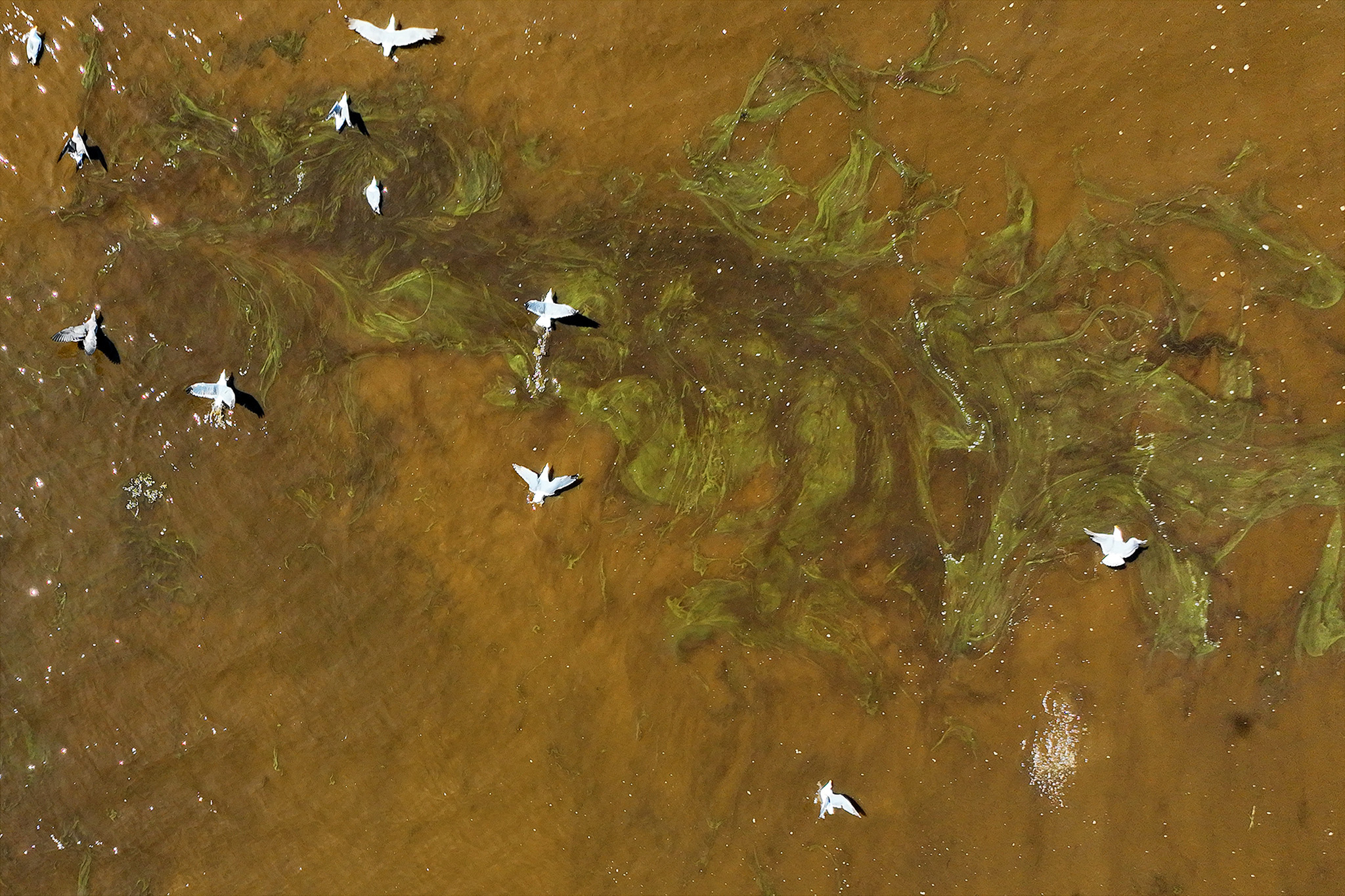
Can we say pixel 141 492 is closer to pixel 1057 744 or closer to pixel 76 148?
pixel 76 148

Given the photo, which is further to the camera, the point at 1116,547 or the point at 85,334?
the point at 85,334

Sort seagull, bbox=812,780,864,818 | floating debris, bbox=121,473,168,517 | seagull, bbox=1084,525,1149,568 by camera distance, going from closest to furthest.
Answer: seagull, bbox=1084,525,1149,568
seagull, bbox=812,780,864,818
floating debris, bbox=121,473,168,517

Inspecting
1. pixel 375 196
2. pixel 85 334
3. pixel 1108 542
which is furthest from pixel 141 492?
pixel 1108 542

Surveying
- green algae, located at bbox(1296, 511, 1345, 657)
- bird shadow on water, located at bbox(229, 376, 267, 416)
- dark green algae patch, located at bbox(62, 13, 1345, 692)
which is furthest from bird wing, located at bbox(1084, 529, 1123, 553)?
bird shadow on water, located at bbox(229, 376, 267, 416)

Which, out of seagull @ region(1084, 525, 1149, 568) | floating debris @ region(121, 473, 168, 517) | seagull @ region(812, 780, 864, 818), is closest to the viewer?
seagull @ region(1084, 525, 1149, 568)

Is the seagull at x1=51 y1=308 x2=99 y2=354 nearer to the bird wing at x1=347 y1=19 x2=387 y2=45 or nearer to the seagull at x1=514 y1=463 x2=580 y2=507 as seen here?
the bird wing at x1=347 y1=19 x2=387 y2=45

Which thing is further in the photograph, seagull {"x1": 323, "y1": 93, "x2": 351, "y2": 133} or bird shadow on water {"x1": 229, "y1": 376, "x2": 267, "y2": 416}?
bird shadow on water {"x1": 229, "y1": 376, "x2": 267, "y2": 416}

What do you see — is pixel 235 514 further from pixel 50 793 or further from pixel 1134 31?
pixel 1134 31

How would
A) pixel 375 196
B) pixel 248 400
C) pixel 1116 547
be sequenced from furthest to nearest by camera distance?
pixel 248 400, pixel 375 196, pixel 1116 547
